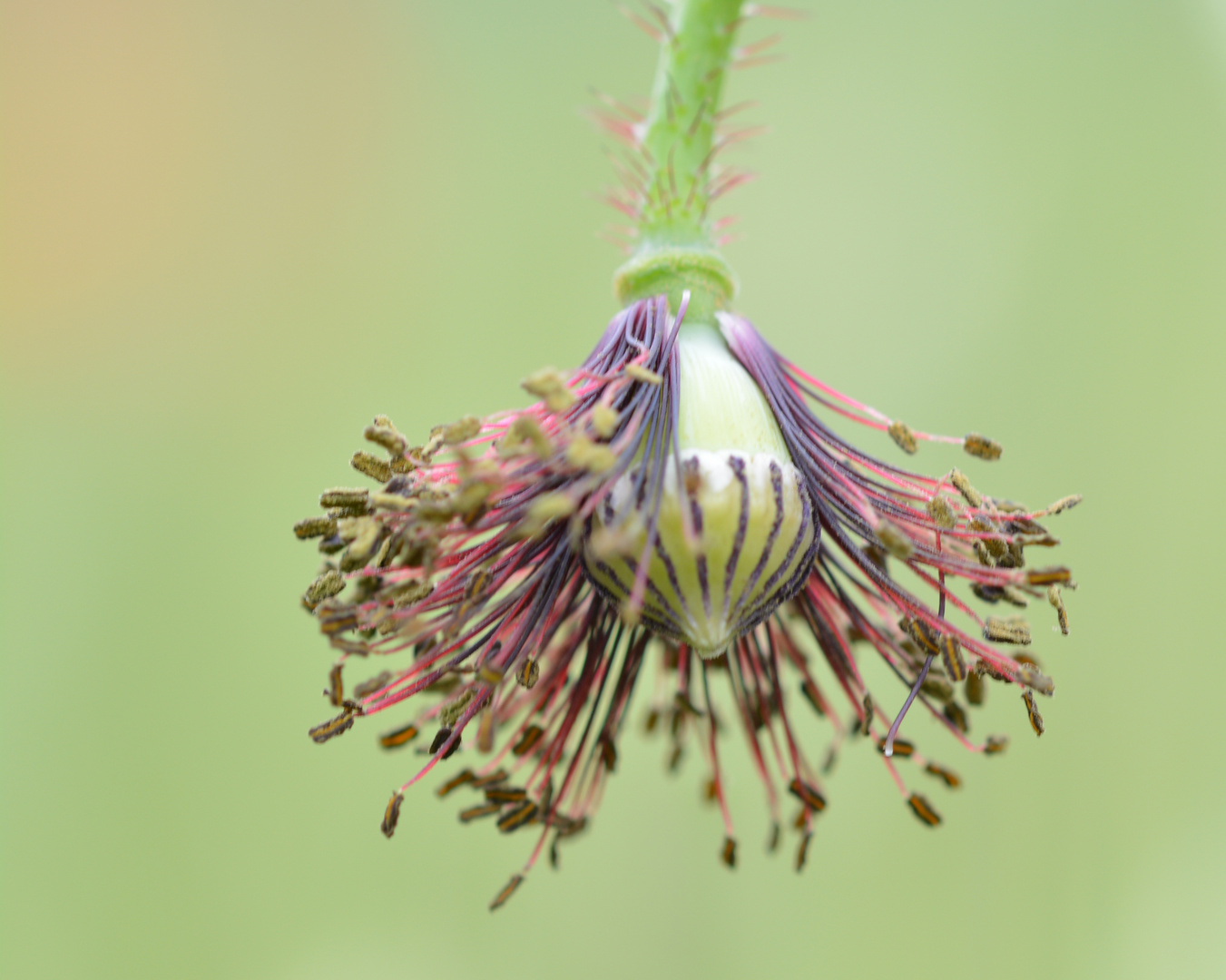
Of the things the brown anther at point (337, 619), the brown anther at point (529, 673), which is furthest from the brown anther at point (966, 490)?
the brown anther at point (337, 619)

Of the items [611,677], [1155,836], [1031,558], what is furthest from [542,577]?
[1155,836]

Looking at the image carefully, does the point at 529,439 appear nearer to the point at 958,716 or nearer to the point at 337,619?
the point at 337,619

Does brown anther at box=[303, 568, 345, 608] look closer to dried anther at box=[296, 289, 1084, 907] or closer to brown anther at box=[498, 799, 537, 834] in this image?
dried anther at box=[296, 289, 1084, 907]

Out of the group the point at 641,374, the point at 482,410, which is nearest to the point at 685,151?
the point at 641,374

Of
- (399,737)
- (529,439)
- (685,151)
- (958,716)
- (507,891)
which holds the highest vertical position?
(685,151)

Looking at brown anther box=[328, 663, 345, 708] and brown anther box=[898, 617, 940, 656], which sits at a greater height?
brown anther box=[898, 617, 940, 656]

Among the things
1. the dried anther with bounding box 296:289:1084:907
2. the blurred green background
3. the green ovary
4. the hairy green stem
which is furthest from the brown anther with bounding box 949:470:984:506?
the blurred green background

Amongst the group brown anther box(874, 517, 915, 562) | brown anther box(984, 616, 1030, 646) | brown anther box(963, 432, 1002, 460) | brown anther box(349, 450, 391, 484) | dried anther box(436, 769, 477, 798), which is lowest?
dried anther box(436, 769, 477, 798)

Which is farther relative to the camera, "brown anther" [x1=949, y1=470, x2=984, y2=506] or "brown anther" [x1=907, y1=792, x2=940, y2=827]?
"brown anther" [x1=907, y1=792, x2=940, y2=827]
